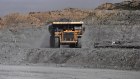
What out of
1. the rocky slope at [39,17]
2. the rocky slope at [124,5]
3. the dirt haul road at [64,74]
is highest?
the dirt haul road at [64,74]

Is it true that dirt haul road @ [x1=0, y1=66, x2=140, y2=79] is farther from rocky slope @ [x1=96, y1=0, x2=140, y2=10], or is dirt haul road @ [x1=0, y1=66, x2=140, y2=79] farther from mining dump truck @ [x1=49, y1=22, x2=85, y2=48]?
rocky slope @ [x1=96, y1=0, x2=140, y2=10]

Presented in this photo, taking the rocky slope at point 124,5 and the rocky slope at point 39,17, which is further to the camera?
the rocky slope at point 39,17

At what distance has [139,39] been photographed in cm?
5553

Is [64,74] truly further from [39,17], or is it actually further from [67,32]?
[39,17]

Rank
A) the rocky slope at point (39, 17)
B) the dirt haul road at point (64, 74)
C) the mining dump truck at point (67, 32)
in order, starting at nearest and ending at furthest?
the dirt haul road at point (64, 74) < the mining dump truck at point (67, 32) < the rocky slope at point (39, 17)

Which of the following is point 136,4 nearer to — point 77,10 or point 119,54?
point 77,10

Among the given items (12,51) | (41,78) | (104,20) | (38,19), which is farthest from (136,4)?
(41,78)

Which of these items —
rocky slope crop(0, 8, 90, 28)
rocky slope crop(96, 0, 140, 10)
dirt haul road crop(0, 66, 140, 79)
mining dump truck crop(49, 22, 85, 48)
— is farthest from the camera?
rocky slope crop(0, 8, 90, 28)

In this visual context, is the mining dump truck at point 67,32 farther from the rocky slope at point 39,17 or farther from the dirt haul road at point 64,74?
the rocky slope at point 39,17

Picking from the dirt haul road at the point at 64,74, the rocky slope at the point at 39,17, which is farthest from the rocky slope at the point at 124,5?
the dirt haul road at the point at 64,74

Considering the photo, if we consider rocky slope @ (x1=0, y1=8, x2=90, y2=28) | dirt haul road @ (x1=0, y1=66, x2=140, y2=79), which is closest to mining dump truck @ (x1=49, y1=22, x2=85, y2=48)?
dirt haul road @ (x1=0, y1=66, x2=140, y2=79)

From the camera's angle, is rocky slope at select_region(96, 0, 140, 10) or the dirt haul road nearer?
the dirt haul road

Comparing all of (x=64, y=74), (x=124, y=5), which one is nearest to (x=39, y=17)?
(x=124, y=5)

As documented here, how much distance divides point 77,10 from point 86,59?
51.0 meters
